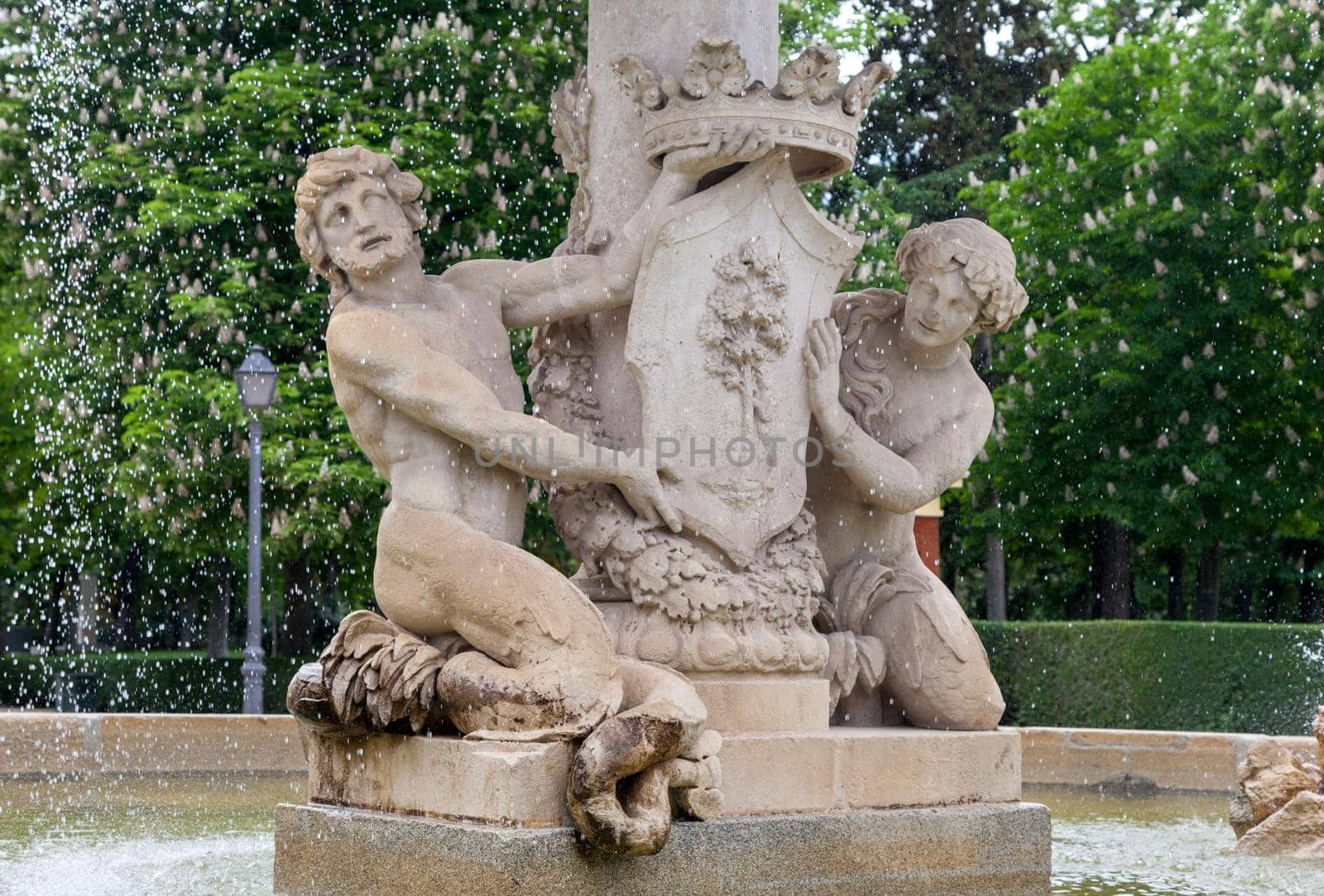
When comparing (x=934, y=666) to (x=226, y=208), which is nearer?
(x=934, y=666)

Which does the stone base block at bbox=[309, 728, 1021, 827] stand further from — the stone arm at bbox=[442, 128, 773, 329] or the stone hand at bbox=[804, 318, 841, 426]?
the stone arm at bbox=[442, 128, 773, 329]

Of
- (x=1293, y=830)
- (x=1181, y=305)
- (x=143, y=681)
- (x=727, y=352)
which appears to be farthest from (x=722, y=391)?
(x=1181, y=305)

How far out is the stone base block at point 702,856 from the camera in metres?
5.15

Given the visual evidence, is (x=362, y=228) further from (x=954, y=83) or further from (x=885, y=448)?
(x=954, y=83)

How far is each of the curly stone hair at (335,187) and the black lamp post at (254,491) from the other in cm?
851

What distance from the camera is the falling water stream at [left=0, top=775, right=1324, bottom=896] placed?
656cm

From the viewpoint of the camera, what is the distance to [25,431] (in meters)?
23.0

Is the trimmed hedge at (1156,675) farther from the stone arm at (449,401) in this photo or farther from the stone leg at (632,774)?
the stone leg at (632,774)

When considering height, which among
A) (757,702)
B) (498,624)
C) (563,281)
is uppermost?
(563,281)

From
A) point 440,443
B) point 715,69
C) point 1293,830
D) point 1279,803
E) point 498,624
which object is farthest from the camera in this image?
point 1279,803


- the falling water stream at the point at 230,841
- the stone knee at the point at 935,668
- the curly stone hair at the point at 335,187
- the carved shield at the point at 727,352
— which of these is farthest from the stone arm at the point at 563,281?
the falling water stream at the point at 230,841

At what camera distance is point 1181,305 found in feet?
65.9

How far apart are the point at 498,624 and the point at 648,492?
686 millimetres

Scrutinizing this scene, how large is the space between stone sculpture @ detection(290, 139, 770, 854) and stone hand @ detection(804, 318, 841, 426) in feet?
2.12
